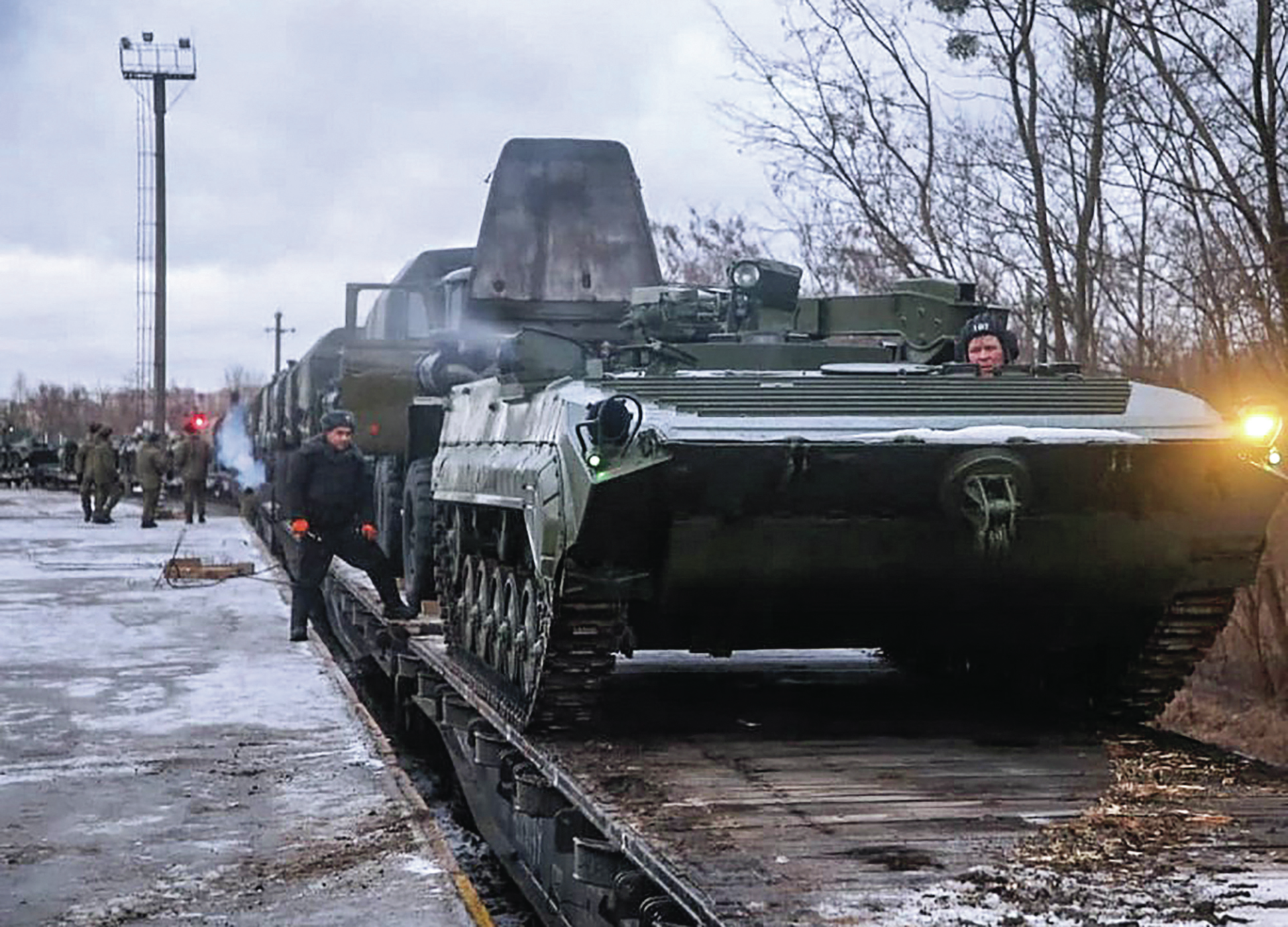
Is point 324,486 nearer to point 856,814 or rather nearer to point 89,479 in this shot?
point 856,814

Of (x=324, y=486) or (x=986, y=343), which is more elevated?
(x=986, y=343)

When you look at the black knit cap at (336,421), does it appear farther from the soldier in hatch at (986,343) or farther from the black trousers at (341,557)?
the soldier in hatch at (986,343)

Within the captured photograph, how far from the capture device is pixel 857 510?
6.57 meters

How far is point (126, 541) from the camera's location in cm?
2427

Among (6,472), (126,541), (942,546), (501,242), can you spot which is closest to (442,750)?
(501,242)

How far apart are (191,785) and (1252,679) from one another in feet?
33.0

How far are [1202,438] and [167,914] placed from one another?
3607mm

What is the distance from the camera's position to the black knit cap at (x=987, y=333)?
7.89 meters

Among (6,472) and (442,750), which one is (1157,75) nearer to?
(442,750)

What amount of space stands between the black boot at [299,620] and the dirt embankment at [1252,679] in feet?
19.0

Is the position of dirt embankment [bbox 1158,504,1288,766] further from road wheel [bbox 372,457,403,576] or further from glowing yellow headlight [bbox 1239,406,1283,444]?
glowing yellow headlight [bbox 1239,406,1283,444]

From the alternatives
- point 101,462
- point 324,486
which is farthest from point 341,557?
point 101,462

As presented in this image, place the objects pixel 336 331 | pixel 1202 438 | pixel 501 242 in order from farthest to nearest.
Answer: pixel 336 331, pixel 501 242, pixel 1202 438

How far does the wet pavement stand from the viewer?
6242 mm
